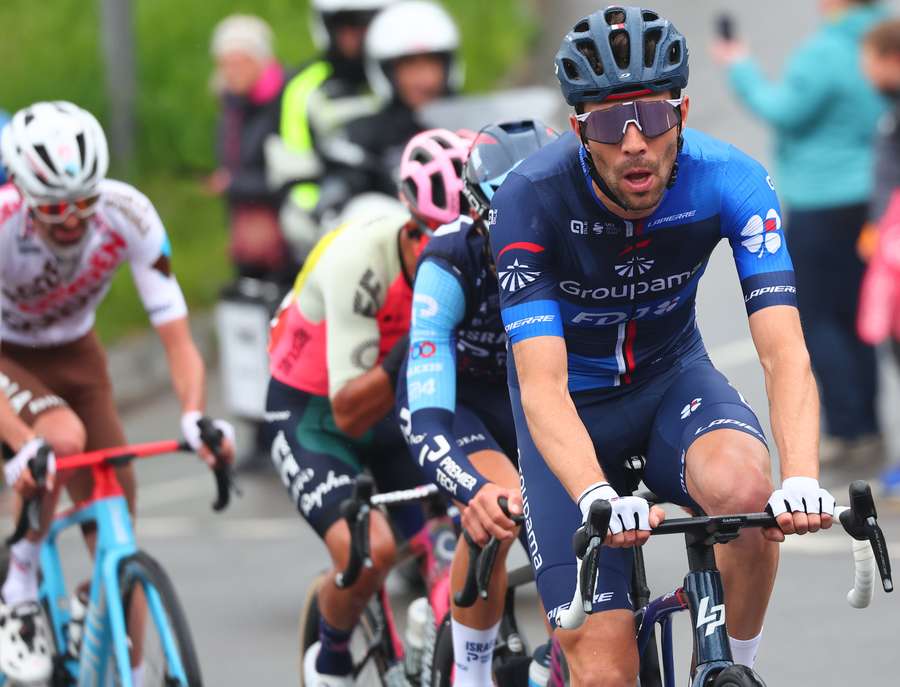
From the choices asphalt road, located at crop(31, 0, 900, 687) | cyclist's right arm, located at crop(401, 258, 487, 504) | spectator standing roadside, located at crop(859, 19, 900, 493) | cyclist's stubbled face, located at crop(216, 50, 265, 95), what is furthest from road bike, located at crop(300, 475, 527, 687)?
cyclist's stubbled face, located at crop(216, 50, 265, 95)

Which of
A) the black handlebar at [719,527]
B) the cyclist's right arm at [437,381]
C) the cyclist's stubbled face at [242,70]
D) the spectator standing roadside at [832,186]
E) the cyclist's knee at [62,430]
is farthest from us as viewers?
the cyclist's stubbled face at [242,70]

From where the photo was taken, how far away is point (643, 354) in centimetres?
530

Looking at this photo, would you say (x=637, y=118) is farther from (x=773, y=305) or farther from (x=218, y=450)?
(x=218, y=450)

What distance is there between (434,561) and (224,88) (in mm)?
7492

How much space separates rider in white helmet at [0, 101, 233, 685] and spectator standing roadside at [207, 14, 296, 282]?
15.8ft

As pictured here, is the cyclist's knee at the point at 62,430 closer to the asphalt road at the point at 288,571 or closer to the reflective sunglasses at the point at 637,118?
the asphalt road at the point at 288,571

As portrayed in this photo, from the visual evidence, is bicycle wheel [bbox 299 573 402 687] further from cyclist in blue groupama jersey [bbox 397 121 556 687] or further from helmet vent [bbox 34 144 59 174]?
helmet vent [bbox 34 144 59 174]

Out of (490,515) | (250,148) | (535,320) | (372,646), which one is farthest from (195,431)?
(250,148)

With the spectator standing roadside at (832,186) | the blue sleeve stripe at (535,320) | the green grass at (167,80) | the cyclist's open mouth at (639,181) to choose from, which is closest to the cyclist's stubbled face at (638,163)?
the cyclist's open mouth at (639,181)

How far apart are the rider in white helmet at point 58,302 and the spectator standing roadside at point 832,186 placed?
4372mm

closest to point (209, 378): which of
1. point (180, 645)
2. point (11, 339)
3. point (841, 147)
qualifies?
point (841, 147)

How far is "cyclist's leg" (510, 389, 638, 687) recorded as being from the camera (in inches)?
193

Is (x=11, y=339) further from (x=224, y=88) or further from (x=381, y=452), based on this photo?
(x=224, y=88)

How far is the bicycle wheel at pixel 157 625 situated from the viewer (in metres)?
6.47
